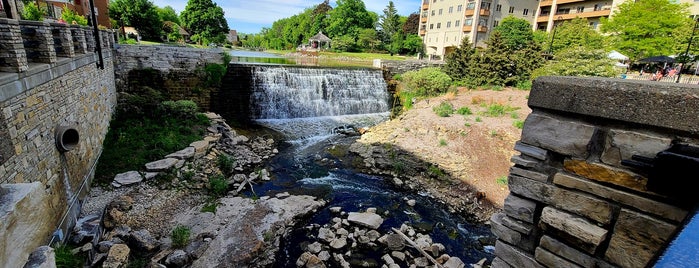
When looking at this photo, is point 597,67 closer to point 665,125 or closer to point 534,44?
point 534,44

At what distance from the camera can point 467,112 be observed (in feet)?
46.6

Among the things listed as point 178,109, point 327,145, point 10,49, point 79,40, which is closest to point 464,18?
point 327,145

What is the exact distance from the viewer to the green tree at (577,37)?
76.6 feet

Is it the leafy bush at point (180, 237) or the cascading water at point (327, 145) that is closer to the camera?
the leafy bush at point (180, 237)

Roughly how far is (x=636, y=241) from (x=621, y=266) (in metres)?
0.21

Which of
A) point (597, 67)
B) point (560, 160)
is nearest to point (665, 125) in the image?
point (560, 160)

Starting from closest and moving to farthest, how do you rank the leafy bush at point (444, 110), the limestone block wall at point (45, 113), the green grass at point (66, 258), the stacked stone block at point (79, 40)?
the limestone block wall at point (45, 113)
the green grass at point (66, 258)
the stacked stone block at point (79, 40)
the leafy bush at point (444, 110)

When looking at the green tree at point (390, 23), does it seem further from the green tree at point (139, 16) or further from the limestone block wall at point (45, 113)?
the limestone block wall at point (45, 113)

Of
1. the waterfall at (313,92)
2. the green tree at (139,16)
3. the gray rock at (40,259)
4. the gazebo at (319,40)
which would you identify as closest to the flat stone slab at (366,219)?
the gray rock at (40,259)

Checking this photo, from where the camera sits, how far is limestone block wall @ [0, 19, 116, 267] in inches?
168

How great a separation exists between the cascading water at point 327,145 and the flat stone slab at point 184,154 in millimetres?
2194

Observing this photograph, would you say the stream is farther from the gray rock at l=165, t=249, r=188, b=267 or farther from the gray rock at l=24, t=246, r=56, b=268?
the gray rock at l=24, t=246, r=56, b=268

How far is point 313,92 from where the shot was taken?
56.7 ft

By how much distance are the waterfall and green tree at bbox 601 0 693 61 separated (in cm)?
2094
